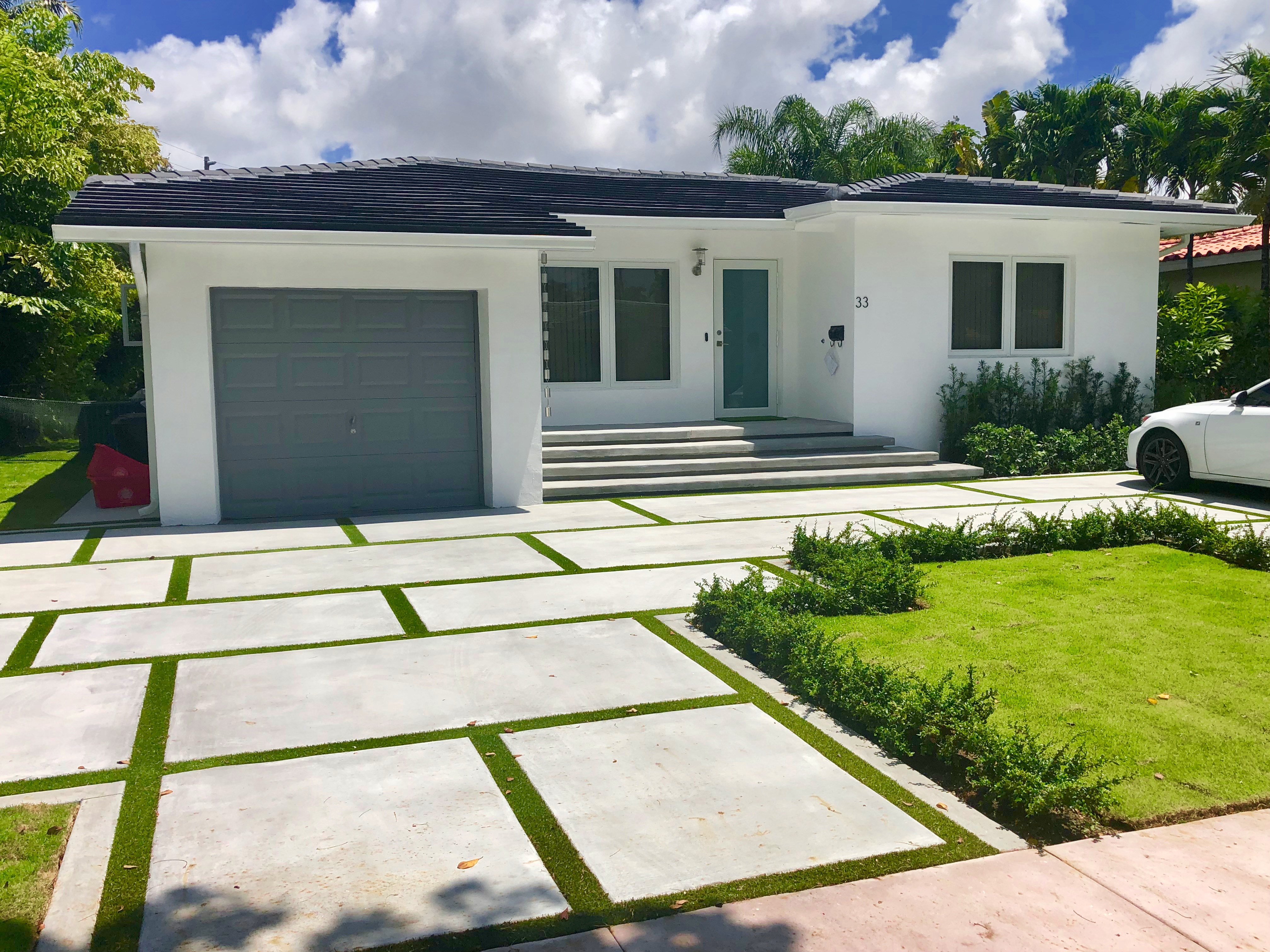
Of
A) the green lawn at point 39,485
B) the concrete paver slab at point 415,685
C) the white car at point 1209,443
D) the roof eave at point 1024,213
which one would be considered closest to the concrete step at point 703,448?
the roof eave at point 1024,213

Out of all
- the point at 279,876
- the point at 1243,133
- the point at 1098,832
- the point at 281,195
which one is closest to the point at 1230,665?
the point at 1098,832

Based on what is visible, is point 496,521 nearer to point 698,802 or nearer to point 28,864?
point 698,802

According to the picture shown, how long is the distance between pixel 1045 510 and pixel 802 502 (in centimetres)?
243

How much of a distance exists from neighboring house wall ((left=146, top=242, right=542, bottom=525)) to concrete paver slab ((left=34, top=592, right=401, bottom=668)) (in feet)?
12.1

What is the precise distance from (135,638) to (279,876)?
331 cm

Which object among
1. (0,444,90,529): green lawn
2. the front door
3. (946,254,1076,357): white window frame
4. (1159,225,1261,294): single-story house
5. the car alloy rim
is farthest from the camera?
(1159,225,1261,294): single-story house

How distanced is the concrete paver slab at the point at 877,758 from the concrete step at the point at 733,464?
6211mm

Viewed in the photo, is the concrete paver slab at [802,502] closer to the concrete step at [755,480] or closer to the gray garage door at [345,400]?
the concrete step at [755,480]

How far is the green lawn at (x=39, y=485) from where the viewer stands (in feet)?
35.0

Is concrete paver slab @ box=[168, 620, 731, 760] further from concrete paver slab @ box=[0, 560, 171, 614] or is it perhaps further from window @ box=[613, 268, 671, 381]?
window @ box=[613, 268, 671, 381]

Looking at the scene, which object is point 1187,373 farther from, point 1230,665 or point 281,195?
point 281,195

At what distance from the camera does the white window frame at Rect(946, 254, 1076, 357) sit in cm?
1425

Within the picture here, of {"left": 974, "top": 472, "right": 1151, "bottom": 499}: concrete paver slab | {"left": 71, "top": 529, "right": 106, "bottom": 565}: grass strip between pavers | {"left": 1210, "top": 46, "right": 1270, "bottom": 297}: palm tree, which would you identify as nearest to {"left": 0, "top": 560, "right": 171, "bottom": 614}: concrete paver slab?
{"left": 71, "top": 529, "right": 106, "bottom": 565}: grass strip between pavers

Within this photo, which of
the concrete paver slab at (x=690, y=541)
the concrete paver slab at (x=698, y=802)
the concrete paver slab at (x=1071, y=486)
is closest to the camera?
the concrete paver slab at (x=698, y=802)
